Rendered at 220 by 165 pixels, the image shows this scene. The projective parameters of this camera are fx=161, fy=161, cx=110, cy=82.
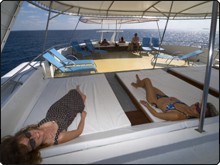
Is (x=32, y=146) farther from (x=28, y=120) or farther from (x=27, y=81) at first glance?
(x=27, y=81)

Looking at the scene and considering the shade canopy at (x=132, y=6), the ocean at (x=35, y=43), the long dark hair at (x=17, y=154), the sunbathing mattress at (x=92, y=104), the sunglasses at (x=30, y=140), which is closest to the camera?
the long dark hair at (x=17, y=154)

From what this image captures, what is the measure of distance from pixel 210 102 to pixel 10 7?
2070mm

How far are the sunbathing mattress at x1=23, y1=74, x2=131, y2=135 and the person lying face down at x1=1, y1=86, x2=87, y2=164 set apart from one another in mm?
89

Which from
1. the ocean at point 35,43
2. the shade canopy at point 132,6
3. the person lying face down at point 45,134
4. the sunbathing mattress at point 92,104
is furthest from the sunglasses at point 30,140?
the shade canopy at point 132,6

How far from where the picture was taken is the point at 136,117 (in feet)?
6.63

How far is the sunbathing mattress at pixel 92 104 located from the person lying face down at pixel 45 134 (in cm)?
9

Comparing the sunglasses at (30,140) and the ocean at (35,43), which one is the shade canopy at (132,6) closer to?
the ocean at (35,43)

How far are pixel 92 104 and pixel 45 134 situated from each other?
761mm

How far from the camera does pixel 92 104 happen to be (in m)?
2.11

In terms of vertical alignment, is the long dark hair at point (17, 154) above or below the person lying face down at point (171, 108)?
below

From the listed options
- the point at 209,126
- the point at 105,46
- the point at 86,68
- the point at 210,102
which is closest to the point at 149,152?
the point at 209,126

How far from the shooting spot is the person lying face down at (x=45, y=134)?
118cm

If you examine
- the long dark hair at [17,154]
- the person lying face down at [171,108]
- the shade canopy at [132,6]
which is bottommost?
the long dark hair at [17,154]

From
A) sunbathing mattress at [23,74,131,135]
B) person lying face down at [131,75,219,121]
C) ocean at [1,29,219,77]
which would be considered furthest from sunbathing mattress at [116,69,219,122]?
ocean at [1,29,219,77]
